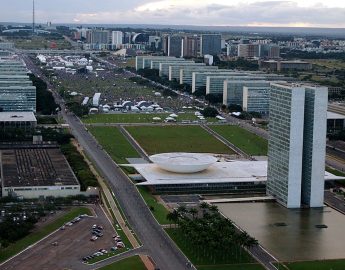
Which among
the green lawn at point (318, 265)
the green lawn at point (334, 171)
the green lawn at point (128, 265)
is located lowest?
the green lawn at point (128, 265)

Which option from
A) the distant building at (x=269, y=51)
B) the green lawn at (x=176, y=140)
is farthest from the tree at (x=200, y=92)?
the distant building at (x=269, y=51)

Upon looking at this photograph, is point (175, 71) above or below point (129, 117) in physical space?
above

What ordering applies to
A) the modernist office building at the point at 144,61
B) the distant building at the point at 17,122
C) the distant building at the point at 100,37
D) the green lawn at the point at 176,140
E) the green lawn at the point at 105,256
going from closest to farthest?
the green lawn at the point at 105,256, the green lawn at the point at 176,140, the distant building at the point at 17,122, the modernist office building at the point at 144,61, the distant building at the point at 100,37

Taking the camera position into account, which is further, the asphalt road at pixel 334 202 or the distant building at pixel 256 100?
the distant building at pixel 256 100

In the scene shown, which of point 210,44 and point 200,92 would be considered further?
point 210,44

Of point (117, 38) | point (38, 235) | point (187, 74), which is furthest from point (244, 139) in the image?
point (117, 38)

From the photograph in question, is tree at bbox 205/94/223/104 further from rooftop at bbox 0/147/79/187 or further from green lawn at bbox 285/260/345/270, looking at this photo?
green lawn at bbox 285/260/345/270

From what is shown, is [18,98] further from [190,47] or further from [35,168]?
[190,47]

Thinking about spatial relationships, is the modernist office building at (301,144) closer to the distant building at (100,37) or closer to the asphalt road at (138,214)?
the asphalt road at (138,214)
